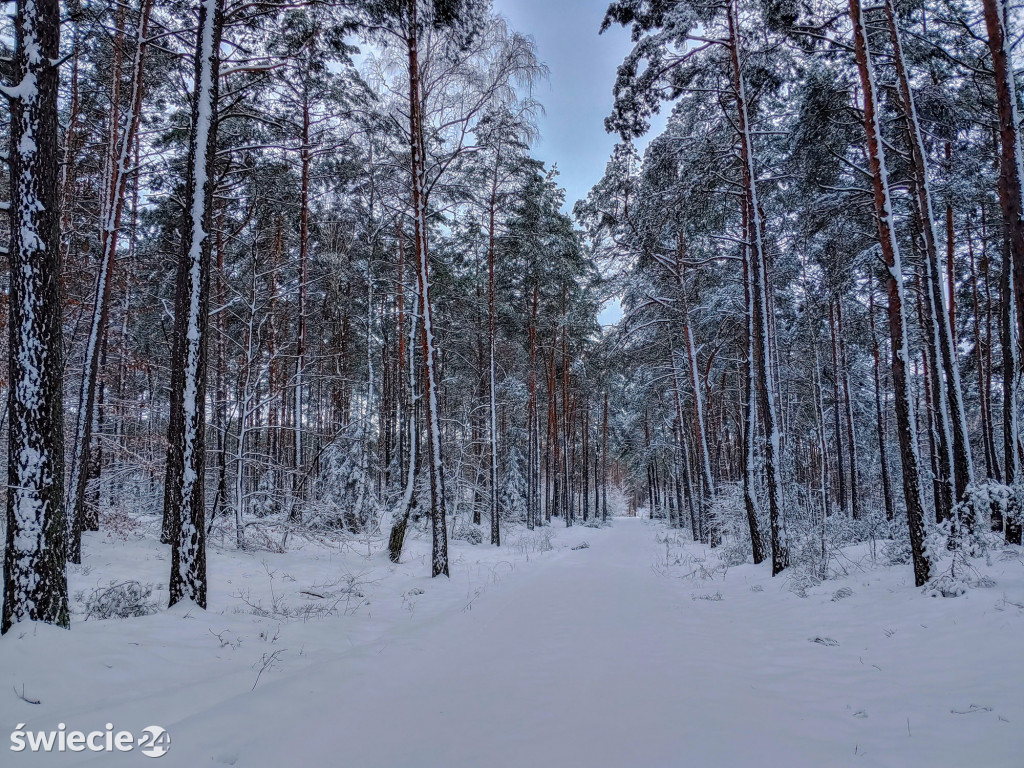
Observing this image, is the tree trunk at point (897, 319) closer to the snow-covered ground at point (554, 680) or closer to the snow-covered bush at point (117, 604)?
the snow-covered ground at point (554, 680)

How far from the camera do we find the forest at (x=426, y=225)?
5660mm

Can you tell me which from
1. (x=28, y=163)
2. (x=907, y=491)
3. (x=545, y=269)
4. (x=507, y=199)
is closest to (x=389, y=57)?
(x=507, y=199)

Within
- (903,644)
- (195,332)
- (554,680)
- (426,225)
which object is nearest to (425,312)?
(426,225)

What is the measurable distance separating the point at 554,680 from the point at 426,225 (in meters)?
10.4

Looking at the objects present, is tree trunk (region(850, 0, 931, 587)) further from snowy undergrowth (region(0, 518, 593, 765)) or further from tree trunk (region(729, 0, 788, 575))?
snowy undergrowth (region(0, 518, 593, 765))

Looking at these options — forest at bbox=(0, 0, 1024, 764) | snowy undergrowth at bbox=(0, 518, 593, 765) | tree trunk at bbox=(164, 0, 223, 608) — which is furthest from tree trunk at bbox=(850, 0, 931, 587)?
tree trunk at bbox=(164, 0, 223, 608)

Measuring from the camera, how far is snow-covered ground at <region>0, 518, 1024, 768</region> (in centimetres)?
279

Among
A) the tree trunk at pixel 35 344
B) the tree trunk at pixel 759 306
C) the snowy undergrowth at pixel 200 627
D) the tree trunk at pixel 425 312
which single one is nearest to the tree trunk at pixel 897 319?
the tree trunk at pixel 759 306

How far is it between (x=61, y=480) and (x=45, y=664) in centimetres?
165

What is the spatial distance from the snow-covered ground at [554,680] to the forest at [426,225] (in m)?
0.95

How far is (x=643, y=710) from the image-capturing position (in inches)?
130

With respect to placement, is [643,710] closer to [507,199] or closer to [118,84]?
[118,84]

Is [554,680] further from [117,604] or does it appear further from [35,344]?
[35,344]

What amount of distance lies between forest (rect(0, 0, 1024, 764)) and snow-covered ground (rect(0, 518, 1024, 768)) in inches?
37.4
